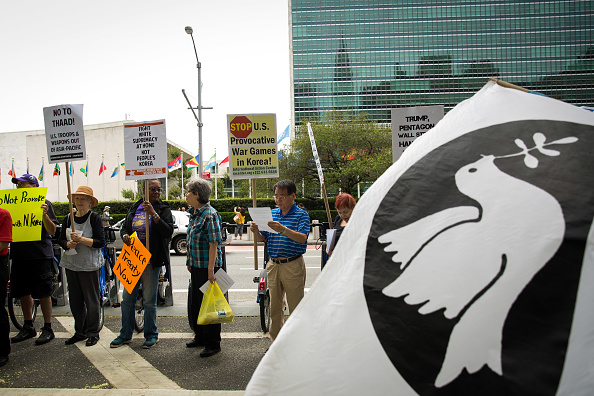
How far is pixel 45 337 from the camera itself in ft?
17.6

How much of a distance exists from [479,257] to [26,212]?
5493 mm

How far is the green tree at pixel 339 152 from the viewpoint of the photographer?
33531mm

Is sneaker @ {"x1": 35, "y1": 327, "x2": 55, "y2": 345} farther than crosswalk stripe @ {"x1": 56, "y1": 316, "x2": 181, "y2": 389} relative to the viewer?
Yes

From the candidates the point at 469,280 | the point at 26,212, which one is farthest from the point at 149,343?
the point at 469,280

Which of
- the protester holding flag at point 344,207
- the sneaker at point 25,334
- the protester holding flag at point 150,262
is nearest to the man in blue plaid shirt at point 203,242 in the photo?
the protester holding flag at point 150,262

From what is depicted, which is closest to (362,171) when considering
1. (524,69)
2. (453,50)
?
(453,50)

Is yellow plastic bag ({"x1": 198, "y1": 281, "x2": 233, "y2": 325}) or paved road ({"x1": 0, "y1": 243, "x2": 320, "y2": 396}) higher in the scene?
yellow plastic bag ({"x1": 198, "y1": 281, "x2": 233, "y2": 325})

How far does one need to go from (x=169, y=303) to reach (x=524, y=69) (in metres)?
110

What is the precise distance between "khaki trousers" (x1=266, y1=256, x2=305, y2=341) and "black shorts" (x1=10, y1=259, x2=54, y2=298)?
297 cm

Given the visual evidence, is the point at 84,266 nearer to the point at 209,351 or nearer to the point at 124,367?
the point at 124,367

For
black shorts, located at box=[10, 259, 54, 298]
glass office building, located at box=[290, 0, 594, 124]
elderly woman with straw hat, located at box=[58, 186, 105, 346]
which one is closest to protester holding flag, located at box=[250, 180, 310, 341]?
elderly woman with straw hat, located at box=[58, 186, 105, 346]

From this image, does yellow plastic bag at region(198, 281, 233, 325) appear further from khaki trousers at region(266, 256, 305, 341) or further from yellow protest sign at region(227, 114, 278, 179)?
yellow protest sign at region(227, 114, 278, 179)

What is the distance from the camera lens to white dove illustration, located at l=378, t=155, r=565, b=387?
1.42 meters

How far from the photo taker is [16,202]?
5449 mm
